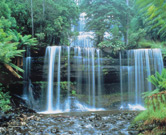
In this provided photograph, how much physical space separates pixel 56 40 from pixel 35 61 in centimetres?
377

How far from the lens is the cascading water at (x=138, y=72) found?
11690 millimetres

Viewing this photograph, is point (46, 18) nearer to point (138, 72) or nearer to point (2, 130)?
point (138, 72)

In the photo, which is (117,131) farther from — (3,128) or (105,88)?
(105,88)

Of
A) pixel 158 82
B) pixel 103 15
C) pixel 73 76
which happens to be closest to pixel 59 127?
pixel 158 82

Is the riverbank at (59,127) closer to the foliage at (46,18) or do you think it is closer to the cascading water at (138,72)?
the cascading water at (138,72)

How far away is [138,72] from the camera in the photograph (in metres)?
11.8

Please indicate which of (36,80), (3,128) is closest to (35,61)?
(36,80)

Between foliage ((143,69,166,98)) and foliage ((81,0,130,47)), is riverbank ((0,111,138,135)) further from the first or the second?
foliage ((81,0,130,47))

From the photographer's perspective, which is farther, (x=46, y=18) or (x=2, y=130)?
(x=46, y=18)

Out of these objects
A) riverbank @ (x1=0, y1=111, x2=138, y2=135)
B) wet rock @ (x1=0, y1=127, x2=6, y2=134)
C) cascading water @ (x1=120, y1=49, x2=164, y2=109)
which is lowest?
riverbank @ (x1=0, y1=111, x2=138, y2=135)

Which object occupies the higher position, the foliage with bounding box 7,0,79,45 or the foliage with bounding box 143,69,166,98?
the foliage with bounding box 7,0,79,45

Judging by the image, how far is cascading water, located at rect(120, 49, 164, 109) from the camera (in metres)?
11.7

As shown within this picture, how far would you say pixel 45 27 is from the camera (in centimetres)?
1337

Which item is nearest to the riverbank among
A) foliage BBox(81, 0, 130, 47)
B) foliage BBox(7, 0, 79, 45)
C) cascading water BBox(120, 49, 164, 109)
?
cascading water BBox(120, 49, 164, 109)
